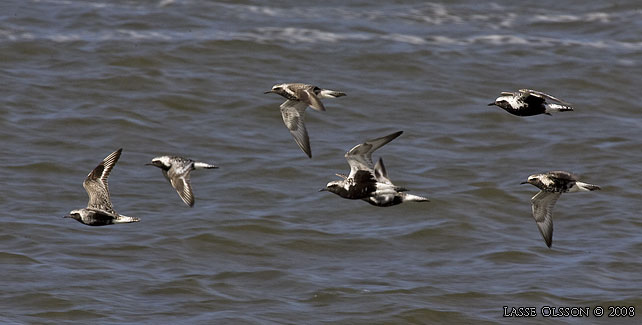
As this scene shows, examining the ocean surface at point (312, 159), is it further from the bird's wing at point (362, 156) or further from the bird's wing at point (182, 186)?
the bird's wing at point (182, 186)

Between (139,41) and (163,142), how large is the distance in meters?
6.59

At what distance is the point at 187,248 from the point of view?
18.7 metres

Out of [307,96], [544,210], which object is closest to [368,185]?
[307,96]

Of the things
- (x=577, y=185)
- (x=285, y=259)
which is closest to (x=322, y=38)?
(x=285, y=259)

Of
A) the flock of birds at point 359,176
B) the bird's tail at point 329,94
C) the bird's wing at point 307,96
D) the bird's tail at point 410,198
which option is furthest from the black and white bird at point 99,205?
the bird's tail at point 410,198

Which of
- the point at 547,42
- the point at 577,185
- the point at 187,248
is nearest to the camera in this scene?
the point at 577,185

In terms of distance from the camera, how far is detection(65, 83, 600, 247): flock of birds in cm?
1321

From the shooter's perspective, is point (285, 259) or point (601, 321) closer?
point (601, 321)

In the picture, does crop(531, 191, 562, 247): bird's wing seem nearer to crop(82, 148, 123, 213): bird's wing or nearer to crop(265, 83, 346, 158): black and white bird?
crop(265, 83, 346, 158): black and white bird

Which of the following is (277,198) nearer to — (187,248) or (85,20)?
(187,248)

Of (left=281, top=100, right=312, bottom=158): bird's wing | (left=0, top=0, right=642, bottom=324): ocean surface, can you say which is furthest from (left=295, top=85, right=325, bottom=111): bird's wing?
(left=0, top=0, right=642, bottom=324): ocean surface

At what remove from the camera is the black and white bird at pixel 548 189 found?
13.6 metres

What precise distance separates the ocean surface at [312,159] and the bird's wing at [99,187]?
105 inches

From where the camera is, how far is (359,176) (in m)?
13.6
